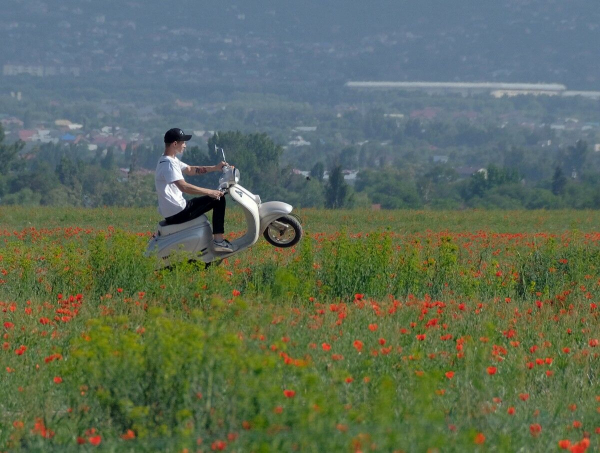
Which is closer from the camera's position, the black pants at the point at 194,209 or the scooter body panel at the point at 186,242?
the scooter body panel at the point at 186,242

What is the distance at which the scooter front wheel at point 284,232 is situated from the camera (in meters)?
12.6

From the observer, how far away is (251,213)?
12.1m

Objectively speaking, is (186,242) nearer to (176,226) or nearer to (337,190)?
(176,226)

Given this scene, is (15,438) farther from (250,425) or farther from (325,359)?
(325,359)

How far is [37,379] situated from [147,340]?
1.41m

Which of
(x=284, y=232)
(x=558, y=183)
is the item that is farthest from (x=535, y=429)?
(x=558, y=183)

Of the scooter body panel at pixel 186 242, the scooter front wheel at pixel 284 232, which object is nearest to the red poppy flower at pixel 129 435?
the scooter body panel at pixel 186 242

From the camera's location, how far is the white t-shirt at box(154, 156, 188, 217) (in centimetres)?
1157

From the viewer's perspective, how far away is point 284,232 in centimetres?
1262

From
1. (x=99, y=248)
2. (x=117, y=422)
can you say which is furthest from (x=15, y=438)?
(x=99, y=248)

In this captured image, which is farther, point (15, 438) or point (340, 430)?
point (15, 438)

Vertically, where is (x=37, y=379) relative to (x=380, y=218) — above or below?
above

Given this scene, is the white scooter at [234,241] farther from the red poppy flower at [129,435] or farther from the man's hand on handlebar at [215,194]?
the red poppy flower at [129,435]

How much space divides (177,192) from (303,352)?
172 inches
